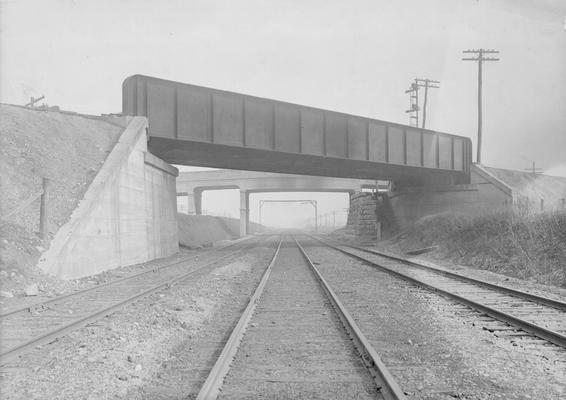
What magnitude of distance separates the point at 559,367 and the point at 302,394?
2927 millimetres

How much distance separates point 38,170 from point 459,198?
2705 centimetres

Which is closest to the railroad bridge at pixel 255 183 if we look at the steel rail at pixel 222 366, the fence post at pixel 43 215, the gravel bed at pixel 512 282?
the gravel bed at pixel 512 282

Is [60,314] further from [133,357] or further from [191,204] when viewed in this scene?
[191,204]

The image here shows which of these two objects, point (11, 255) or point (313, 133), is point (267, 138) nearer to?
point (313, 133)

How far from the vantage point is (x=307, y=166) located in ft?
102

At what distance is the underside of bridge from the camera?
21.2m

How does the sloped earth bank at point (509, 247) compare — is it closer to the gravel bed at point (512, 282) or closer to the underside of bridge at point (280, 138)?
the gravel bed at point (512, 282)

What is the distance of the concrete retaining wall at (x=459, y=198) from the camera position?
30425mm

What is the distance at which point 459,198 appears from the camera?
1271 inches

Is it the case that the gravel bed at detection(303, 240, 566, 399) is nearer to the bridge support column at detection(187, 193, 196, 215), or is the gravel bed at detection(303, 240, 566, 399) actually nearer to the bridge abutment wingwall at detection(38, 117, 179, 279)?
the bridge abutment wingwall at detection(38, 117, 179, 279)

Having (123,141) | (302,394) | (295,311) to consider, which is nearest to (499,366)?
(302,394)

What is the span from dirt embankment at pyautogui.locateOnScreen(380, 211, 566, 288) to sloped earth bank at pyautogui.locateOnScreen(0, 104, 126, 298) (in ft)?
43.1

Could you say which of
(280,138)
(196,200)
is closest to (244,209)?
(196,200)

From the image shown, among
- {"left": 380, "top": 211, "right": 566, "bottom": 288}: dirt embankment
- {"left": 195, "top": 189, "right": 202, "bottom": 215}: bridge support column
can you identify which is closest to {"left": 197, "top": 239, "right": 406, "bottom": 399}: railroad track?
{"left": 380, "top": 211, "right": 566, "bottom": 288}: dirt embankment
